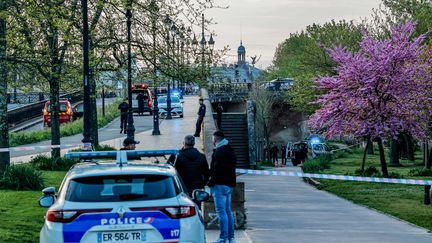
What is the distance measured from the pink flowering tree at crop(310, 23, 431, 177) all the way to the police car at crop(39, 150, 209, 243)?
26557 mm

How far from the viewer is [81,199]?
30.3ft

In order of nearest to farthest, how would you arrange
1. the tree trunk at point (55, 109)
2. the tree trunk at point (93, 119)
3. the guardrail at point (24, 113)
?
the tree trunk at point (55, 109) → the tree trunk at point (93, 119) → the guardrail at point (24, 113)

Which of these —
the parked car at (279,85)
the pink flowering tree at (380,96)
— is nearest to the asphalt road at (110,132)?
the pink flowering tree at (380,96)

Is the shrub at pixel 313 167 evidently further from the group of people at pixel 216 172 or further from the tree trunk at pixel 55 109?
the group of people at pixel 216 172

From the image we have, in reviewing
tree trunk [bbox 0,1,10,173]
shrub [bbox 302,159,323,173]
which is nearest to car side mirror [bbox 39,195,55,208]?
tree trunk [bbox 0,1,10,173]

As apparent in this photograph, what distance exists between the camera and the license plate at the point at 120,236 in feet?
29.9

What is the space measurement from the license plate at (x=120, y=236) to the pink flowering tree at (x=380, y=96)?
27.0 metres

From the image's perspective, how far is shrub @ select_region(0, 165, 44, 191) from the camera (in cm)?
2088

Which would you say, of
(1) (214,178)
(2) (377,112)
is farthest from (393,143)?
(1) (214,178)

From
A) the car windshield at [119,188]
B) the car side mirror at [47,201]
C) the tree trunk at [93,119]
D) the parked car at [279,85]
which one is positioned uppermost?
the parked car at [279,85]

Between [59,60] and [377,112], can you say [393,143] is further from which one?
[59,60]

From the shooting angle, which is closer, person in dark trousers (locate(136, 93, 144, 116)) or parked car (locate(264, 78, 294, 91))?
person in dark trousers (locate(136, 93, 144, 116))

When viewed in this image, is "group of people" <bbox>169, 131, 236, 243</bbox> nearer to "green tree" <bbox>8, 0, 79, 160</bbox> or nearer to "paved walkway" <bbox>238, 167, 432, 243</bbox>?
"paved walkway" <bbox>238, 167, 432, 243</bbox>

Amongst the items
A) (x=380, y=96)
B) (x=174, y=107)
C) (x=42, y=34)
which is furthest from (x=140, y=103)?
(x=42, y=34)
